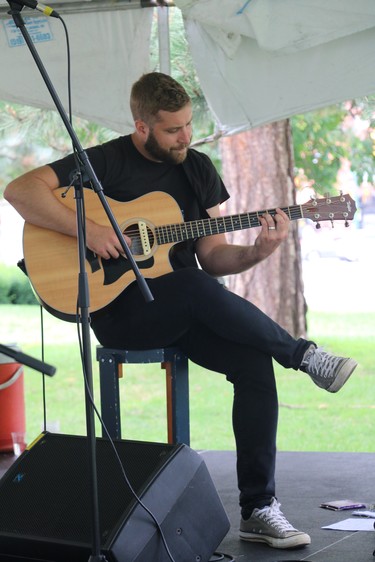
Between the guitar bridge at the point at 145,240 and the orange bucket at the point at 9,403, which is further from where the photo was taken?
the orange bucket at the point at 9,403

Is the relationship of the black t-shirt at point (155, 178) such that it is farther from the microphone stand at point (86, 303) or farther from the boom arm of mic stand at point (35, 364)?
the boom arm of mic stand at point (35, 364)

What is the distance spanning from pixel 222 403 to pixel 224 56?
4.54 metres

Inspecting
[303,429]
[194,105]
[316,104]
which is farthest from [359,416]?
[316,104]

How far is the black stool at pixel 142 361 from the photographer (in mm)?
3365

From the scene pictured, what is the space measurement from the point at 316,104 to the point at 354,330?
23.2 feet

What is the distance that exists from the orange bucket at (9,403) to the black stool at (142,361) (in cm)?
163

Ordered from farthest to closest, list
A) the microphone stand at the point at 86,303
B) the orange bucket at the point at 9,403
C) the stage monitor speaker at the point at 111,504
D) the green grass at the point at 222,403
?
1. the green grass at the point at 222,403
2. the orange bucket at the point at 9,403
3. the stage monitor speaker at the point at 111,504
4. the microphone stand at the point at 86,303

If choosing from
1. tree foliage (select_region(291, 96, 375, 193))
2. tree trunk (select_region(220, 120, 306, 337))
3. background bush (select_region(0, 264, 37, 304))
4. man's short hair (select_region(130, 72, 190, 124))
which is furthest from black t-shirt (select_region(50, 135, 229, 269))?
background bush (select_region(0, 264, 37, 304))

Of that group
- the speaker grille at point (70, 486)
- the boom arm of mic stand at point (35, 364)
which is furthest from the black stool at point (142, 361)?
the boom arm of mic stand at point (35, 364)

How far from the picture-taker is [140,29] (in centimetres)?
428

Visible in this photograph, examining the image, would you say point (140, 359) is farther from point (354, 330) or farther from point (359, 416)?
point (354, 330)

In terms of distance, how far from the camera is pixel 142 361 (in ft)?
11.0

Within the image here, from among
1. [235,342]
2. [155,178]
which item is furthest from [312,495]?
[155,178]

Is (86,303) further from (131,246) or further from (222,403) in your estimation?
(222,403)
